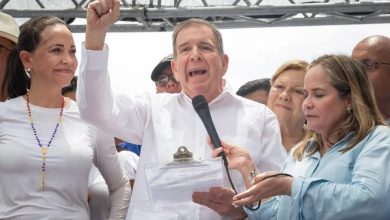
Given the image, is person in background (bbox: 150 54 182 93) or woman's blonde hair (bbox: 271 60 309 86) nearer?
woman's blonde hair (bbox: 271 60 309 86)

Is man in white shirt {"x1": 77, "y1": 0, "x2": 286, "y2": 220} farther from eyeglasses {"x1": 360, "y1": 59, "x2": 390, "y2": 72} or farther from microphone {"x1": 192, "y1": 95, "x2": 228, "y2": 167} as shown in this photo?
eyeglasses {"x1": 360, "y1": 59, "x2": 390, "y2": 72}

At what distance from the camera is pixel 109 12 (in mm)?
2590

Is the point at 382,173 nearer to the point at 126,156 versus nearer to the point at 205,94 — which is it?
the point at 205,94

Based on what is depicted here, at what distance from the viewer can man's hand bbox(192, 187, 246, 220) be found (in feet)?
8.55

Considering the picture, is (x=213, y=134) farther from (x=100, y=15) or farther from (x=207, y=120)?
(x=100, y=15)

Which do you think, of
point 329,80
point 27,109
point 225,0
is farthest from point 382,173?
point 225,0

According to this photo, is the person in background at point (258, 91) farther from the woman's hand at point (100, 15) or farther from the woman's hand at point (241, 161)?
the woman's hand at point (100, 15)

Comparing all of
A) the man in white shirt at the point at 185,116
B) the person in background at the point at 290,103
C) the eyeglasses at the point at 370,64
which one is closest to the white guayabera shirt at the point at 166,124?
the man in white shirt at the point at 185,116

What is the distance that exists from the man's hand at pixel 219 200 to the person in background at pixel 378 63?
53.8 inches

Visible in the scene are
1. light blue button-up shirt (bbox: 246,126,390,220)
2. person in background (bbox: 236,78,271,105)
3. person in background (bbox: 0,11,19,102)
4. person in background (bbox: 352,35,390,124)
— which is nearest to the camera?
light blue button-up shirt (bbox: 246,126,390,220)

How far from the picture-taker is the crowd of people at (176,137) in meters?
2.36

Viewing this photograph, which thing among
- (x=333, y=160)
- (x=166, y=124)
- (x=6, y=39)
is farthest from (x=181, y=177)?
(x=6, y=39)

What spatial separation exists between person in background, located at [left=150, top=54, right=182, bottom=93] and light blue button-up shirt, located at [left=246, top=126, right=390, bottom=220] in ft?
7.75

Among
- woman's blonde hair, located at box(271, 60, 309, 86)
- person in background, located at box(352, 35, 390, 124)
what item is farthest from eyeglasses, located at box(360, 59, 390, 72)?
woman's blonde hair, located at box(271, 60, 309, 86)
